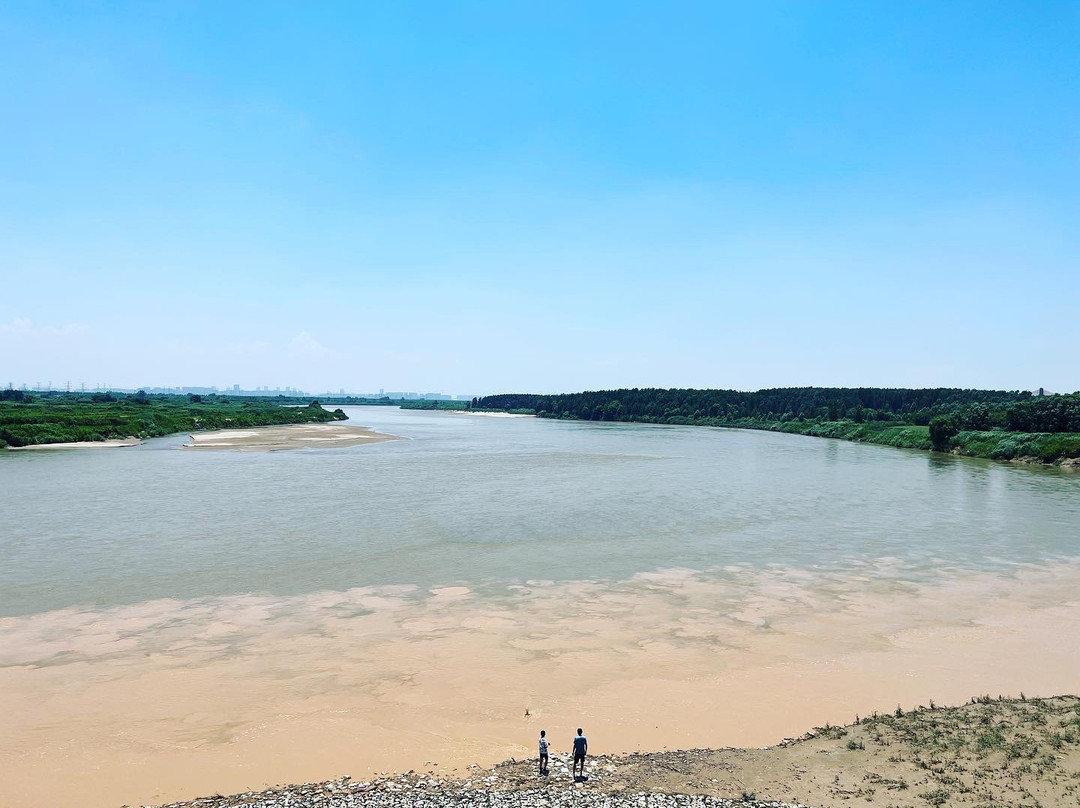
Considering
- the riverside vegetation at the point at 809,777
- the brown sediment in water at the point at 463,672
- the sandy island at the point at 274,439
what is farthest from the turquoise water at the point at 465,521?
the sandy island at the point at 274,439

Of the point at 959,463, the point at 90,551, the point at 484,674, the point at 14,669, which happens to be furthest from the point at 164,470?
the point at 959,463

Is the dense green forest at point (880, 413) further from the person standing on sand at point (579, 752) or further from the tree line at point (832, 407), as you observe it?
the person standing on sand at point (579, 752)

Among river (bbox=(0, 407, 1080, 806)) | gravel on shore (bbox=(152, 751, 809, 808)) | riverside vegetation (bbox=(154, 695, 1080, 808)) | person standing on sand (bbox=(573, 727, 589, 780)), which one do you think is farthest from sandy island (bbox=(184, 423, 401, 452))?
person standing on sand (bbox=(573, 727, 589, 780))

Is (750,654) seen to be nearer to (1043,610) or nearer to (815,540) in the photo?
(1043,610)

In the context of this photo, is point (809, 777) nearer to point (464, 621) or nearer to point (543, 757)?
point (543, 757)

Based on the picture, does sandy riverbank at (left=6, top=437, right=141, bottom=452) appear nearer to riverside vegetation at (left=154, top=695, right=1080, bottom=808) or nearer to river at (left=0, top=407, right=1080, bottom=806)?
river at (left=0, top=407, right=1080, bottom=806)

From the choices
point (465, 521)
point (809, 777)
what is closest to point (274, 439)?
point (465, 521)
